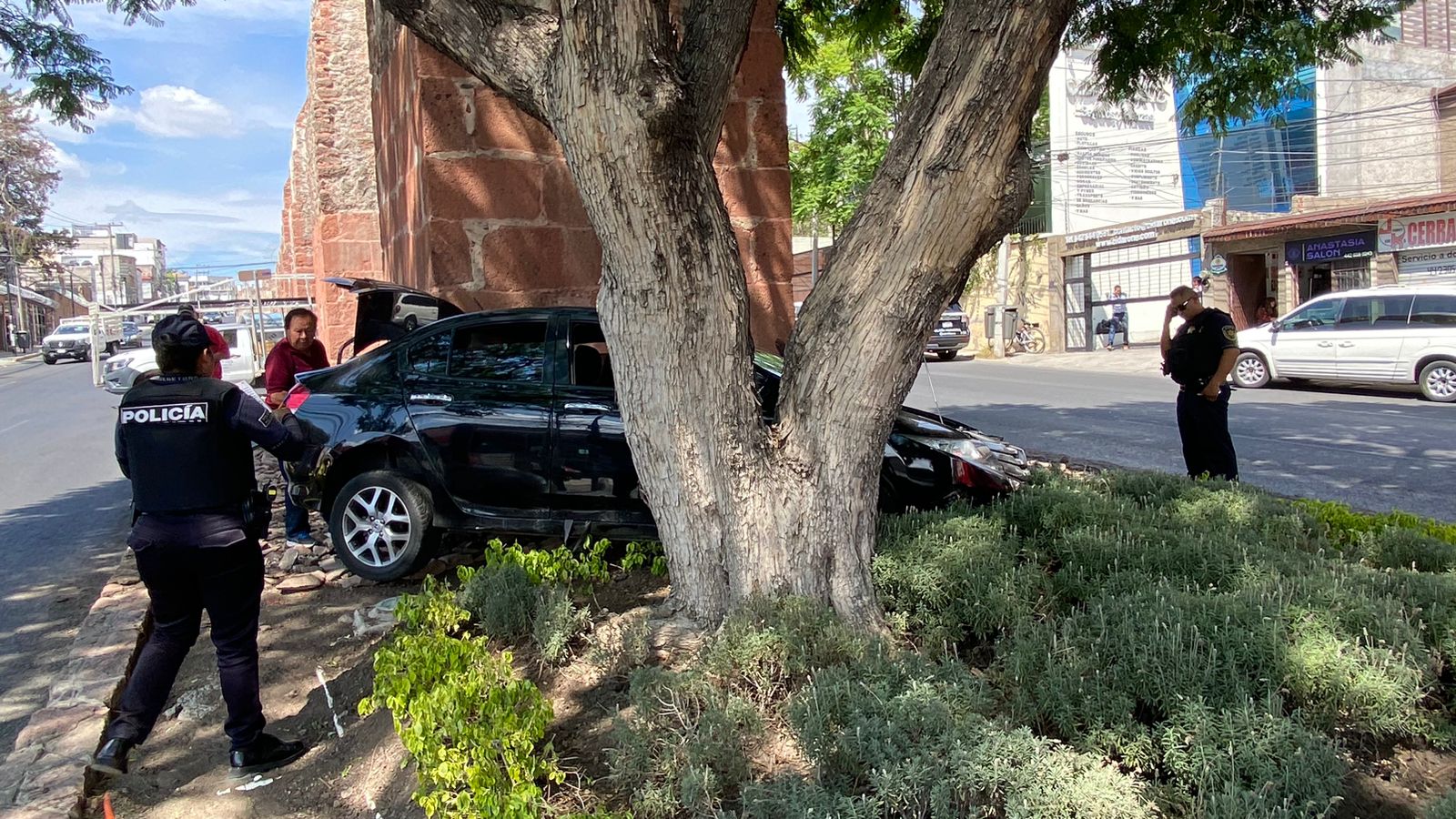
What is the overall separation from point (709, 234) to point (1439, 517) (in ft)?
20.3

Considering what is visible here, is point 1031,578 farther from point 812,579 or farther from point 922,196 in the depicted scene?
point 922,196


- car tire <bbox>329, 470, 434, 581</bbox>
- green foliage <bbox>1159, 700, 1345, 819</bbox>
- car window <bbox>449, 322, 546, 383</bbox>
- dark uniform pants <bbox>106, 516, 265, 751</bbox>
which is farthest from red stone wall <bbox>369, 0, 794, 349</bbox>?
green foliage <bbox>1159, 700, 1345, 819</bbox>

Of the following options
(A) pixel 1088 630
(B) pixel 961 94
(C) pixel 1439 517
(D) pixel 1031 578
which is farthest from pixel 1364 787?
(C) pixel 1439 517

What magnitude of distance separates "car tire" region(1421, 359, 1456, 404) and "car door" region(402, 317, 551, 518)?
14023mm

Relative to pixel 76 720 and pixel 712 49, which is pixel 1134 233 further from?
pixel 76 720

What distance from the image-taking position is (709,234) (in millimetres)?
3686

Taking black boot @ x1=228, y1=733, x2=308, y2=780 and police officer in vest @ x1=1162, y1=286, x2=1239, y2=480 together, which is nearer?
black boot @ x1=228, y1=733, x2=308, y2=780

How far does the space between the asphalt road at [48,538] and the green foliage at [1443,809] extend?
16.0ft

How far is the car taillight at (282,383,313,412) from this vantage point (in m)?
5.74

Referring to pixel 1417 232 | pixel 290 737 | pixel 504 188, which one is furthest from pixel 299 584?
pixel 1417 232

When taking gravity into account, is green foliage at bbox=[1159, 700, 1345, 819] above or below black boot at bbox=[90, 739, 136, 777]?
above

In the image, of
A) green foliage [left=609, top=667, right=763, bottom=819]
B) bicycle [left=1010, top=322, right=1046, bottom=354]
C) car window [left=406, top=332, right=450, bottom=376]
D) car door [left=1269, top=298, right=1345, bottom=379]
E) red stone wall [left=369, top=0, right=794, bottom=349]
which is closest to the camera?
green foliage [left=609, top=667, right=763, bottom=819]

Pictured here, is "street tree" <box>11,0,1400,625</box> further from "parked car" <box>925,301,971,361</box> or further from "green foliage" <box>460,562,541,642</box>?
"parked car" <box>925,301,971,361</box>

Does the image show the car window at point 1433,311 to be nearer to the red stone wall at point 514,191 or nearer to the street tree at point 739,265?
the red stone wall at point 514,191
